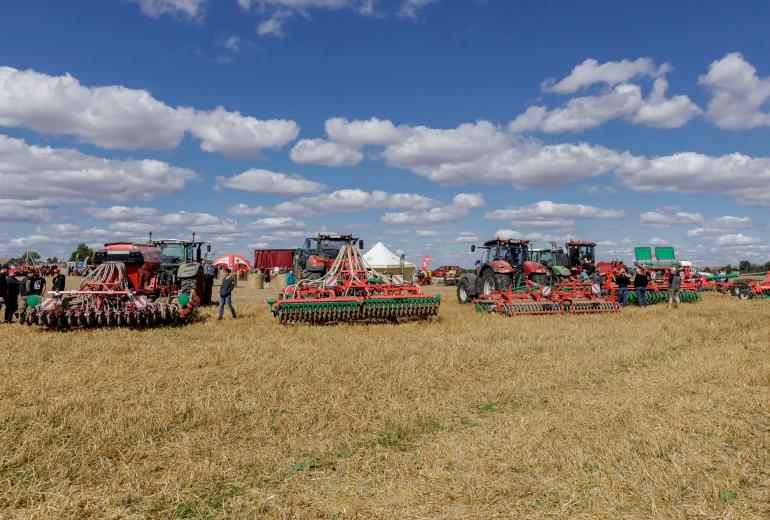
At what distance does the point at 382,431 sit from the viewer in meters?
4.39

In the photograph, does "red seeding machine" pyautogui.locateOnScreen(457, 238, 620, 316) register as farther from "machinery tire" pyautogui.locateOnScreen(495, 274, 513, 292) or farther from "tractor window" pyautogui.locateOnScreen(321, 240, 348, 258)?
"tractor window" pyautogui.locateOnScreen(321, 240, 348, 258)

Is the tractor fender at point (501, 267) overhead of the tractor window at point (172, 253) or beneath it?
beneath

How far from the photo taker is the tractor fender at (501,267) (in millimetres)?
14461

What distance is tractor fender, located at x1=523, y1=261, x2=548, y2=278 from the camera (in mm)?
15008

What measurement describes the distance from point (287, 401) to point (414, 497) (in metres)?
2.25

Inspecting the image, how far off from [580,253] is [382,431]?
17.5 meters

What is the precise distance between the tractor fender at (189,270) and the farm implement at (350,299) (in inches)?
109

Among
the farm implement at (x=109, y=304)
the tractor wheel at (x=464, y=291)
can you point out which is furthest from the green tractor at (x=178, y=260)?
the tractor wheel at (x=464, y=291)

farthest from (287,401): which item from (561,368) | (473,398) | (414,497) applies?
(561,368)

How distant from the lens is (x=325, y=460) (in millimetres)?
3805

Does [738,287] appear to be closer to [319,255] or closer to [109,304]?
[319,255]

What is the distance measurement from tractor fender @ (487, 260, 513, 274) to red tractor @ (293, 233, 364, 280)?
4145mm

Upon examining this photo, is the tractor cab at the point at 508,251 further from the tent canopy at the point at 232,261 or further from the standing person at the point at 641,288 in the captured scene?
the tent canopy at the point at 232,261

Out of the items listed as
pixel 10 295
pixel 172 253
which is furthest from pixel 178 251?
pixel 10 295
